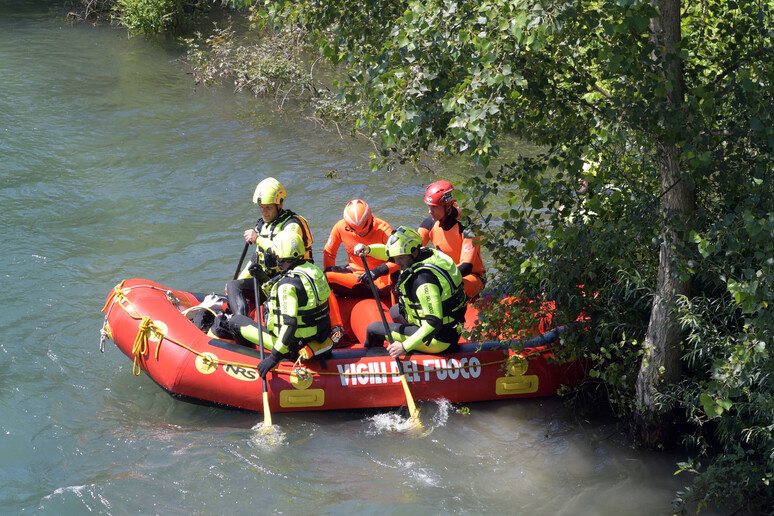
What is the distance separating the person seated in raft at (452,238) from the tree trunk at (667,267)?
6.37 feet

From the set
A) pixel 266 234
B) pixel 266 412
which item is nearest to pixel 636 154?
pixel 266 234

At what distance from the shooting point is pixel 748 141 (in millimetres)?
5422

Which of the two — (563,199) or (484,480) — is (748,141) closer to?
(563,199)

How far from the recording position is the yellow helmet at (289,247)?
21.7 ft

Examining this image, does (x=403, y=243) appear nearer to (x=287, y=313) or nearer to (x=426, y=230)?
(x=287, y=313)

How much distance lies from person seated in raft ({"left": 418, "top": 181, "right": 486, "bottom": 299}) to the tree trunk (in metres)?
1.94

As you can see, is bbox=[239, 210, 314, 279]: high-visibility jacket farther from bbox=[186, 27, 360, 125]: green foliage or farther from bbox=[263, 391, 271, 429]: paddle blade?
bbox=[186, 27, 360, 125]: green foliage

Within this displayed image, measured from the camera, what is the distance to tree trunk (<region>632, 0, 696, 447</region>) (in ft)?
15.7

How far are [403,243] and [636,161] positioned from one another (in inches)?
78.0

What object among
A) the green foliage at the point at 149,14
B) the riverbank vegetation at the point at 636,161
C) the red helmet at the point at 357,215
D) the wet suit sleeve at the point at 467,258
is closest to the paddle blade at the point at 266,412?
the red helmet at the point at 357,215

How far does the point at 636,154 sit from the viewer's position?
6.60 m

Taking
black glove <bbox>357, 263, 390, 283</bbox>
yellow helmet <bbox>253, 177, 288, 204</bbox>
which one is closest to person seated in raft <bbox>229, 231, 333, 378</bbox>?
yellow helmet <bbox>253, 177, 288, 204</bbox>

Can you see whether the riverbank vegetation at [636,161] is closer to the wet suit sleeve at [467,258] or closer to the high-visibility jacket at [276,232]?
the wet suit sleeve at [467,258]

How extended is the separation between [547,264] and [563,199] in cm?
51
